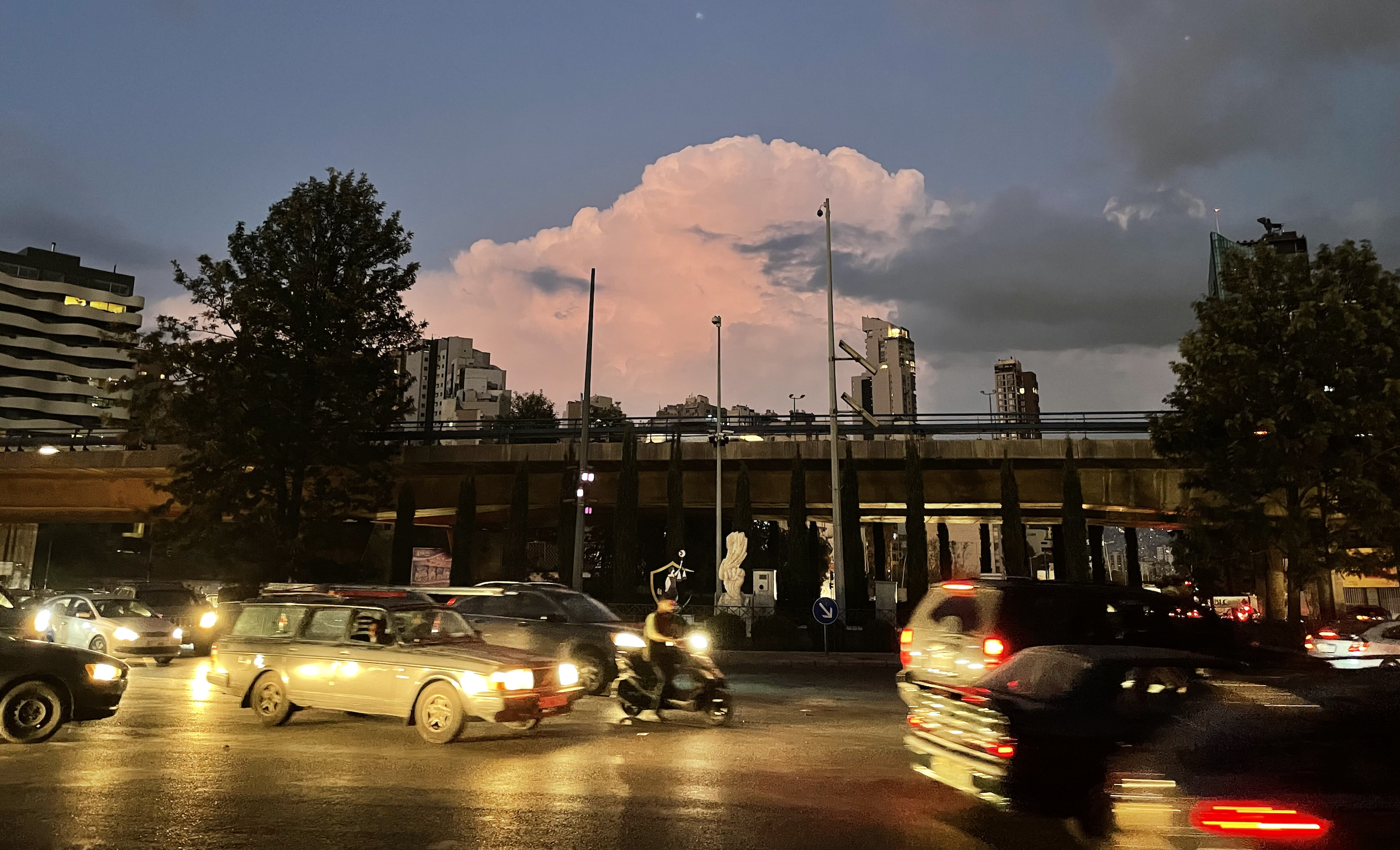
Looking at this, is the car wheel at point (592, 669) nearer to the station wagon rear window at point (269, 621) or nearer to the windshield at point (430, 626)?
the windshield at point (430, 626)

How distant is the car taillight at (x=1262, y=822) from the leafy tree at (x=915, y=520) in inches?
1291

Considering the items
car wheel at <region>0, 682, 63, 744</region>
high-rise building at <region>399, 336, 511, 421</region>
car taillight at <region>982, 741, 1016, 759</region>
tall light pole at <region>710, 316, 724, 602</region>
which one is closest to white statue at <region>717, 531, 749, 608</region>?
tall light pole at <region>710, 316, 724, 602</region>

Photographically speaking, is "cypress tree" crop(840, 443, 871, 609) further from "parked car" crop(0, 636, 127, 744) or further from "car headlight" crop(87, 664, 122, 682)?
"parked car" crop(0, 636, 127, 744)

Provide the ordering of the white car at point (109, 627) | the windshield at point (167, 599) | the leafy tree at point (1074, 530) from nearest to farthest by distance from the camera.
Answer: the white car at point (109, 627) < the windshield at point (167, 599) < the leafy tree at point (1074, 530)

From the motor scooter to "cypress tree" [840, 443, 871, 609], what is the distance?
25.1 metres

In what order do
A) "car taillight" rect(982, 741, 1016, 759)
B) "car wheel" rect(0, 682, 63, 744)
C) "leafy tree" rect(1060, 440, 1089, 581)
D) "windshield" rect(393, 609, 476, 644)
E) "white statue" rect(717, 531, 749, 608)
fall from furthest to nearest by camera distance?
"leafy tree" rect(1060, 440, 1089, 581) → "white statue" rect(717, 531, 749, 608) → "windshield" rect(393, 609, 476, 644) → "car wheel" rect(0, 682, 63, 744) → "car taillight" rect(982, 741, 1016, 759)

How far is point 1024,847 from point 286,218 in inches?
1379

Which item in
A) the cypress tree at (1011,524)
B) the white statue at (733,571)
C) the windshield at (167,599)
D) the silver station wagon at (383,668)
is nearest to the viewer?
the silver station wagon at (383,668)

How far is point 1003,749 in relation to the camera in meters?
6.31

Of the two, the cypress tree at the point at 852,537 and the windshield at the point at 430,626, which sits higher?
the cypress tree at the point at 852,537

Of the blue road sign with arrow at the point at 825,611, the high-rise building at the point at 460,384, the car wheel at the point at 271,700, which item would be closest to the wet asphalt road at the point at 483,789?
the car wheel at the point at 271,700

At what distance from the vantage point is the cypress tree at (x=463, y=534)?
40.6 metres

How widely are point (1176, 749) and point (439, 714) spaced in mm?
7646

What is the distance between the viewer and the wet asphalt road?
6398mm
